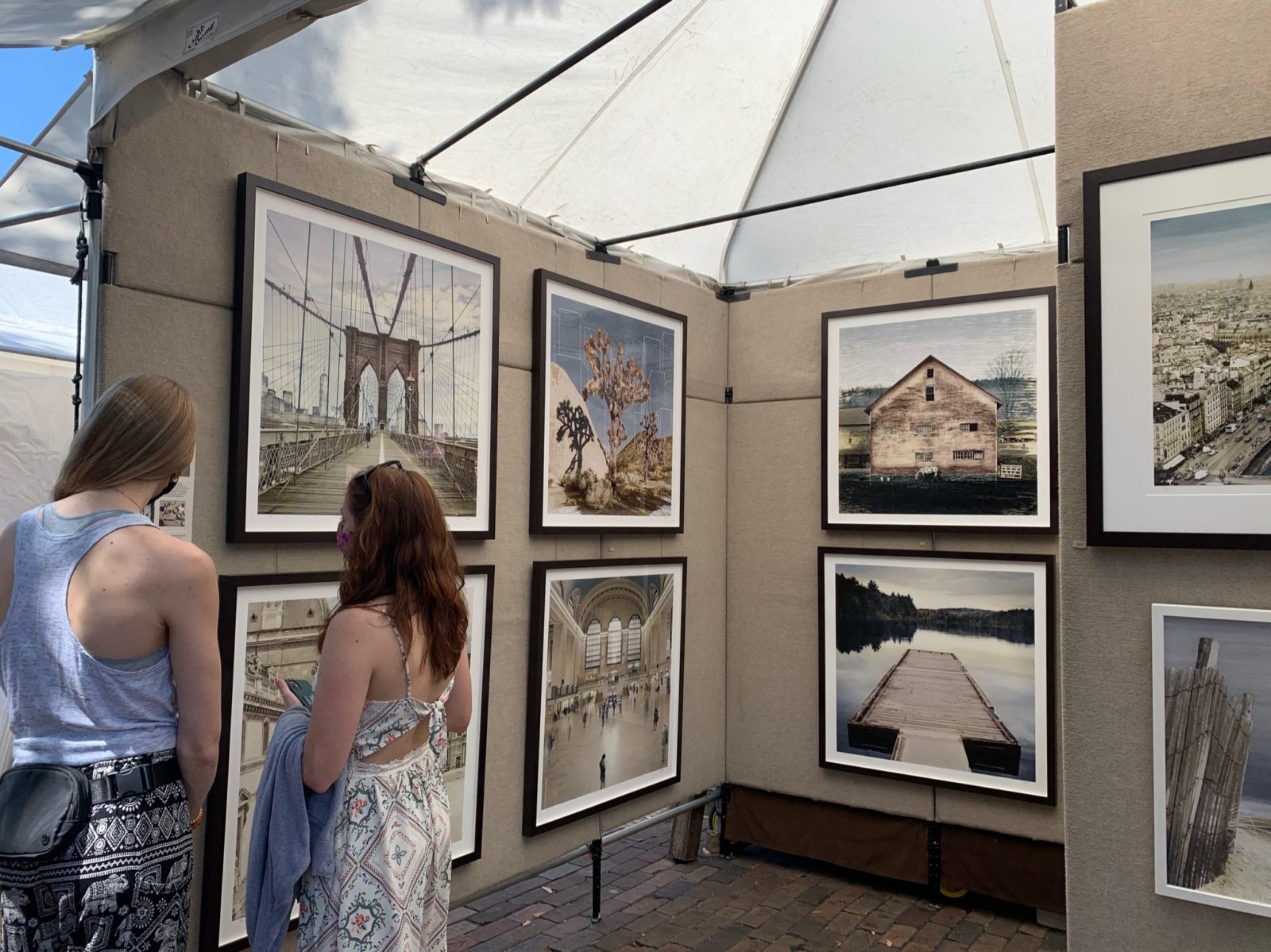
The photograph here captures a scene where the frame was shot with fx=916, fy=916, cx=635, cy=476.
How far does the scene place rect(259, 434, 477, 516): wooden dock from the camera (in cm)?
332

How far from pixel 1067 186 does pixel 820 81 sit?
2.71 m

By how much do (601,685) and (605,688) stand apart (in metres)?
0.04

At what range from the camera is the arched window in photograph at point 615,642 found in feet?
16.0

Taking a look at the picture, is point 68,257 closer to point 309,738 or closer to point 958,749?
point 309,738

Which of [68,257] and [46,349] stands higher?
[68,257]

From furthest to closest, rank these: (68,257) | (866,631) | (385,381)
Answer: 1. (866,631)
2. (68,257)
3. (385,381)

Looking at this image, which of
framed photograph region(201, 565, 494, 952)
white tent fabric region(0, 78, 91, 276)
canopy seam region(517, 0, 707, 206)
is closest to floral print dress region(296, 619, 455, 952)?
framed photograph region(201, 565, 494, 952)

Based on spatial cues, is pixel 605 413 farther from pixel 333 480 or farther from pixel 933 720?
pixel 933 720

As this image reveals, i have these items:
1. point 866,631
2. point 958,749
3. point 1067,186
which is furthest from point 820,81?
point 958,749

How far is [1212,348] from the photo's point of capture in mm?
2299

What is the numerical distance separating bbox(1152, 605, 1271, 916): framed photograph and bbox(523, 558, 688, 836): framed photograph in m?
2.77

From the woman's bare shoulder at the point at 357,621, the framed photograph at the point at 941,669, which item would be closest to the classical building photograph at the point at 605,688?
the framed photograph at the point at 941,669

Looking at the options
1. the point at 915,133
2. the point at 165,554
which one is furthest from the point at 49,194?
the point at 915,133

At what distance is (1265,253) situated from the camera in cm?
226
